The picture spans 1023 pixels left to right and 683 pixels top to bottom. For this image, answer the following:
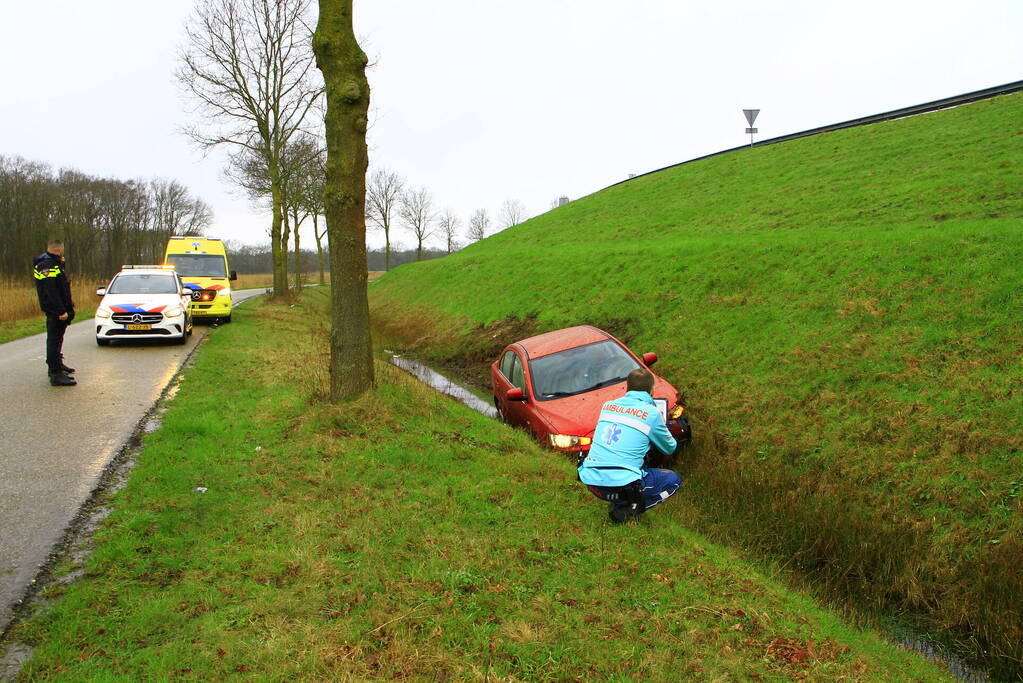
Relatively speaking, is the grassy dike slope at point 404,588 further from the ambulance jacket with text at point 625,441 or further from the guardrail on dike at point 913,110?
the guardrail on dike at point 913,110

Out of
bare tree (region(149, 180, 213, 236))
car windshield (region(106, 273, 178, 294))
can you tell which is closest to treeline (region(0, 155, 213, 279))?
bare tree (region(149, 180, 213, 236))

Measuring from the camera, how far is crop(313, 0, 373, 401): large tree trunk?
7660mm

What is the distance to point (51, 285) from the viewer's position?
31.3ft

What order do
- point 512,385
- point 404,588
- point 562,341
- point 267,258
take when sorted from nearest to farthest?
1. point 404,588
2. point 562,341
3. point 512,385
4. point 267,258

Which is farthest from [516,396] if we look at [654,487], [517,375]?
[654,487]

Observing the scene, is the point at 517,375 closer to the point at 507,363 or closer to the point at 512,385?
the point at 512,385

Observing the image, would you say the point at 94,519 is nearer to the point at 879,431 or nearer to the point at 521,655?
the point at 521,655

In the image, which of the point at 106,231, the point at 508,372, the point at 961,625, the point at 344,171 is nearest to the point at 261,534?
the point at 344,171

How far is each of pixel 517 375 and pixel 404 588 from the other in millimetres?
5793

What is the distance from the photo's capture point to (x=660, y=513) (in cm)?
593

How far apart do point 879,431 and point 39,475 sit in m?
8.37

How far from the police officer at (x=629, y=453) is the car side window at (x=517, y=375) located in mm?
3763

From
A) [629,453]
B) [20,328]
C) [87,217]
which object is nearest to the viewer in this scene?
[629,453]

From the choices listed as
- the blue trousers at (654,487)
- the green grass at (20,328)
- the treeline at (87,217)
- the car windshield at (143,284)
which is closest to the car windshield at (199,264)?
the green grass at (20,328)
